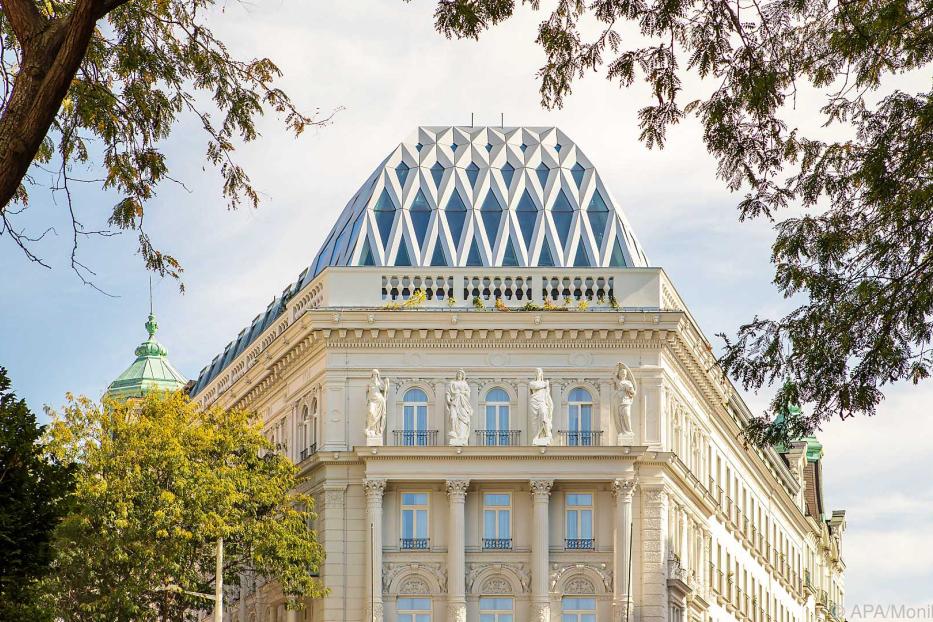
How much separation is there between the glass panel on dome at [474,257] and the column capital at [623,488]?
8.92 metres

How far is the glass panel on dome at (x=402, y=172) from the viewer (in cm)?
6681

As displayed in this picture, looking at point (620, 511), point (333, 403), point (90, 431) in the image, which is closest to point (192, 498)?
point (90, 431)

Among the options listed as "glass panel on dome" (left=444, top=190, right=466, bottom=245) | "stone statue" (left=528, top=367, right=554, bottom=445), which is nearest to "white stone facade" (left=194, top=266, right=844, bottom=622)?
"stone statue" (left=528, top=367, right=554, bottom=445)

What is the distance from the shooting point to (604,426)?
61.8m

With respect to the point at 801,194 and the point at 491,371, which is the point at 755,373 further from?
the point at 491,371

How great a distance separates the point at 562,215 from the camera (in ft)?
216

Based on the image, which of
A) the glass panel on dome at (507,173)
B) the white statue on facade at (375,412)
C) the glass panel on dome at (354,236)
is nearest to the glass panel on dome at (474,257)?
the glass panel on dome at (507,173)

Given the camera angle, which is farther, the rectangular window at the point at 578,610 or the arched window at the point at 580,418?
the arched window at the point at 580,418

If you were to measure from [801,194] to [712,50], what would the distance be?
332 cm

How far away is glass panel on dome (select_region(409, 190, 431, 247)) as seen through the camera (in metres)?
65.0

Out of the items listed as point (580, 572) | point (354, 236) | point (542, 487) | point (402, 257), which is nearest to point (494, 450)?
point (542, 487)

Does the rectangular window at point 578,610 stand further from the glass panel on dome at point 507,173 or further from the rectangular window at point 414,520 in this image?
the glass panel on dome at point 507,173

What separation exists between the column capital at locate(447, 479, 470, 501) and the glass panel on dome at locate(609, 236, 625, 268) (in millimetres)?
9414

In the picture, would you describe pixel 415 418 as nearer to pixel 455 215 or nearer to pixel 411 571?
pixel 411 571
